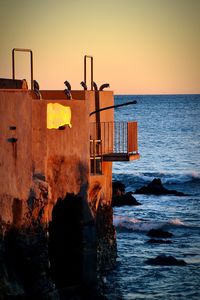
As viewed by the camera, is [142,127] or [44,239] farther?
[142,127]

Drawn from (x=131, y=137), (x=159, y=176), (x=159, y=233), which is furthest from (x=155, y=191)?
(x=131, y=137)

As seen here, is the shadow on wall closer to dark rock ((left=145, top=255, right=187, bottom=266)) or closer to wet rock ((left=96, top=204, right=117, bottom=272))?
wet rock ((left=96, top=204, right=117, bottom=272))

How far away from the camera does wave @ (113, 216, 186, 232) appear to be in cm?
4900

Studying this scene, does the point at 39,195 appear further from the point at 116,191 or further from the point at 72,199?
the point at 116,191

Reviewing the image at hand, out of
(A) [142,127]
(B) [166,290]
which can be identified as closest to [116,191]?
(B) [166,290]

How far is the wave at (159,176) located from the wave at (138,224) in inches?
786

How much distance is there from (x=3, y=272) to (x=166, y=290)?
32.7ft

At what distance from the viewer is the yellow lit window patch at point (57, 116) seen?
1175 inches

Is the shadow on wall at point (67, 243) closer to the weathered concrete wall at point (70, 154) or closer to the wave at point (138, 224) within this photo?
the weathered concrete wall at point (70, 154)

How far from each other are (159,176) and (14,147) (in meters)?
49.3

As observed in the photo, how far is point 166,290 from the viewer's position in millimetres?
36062

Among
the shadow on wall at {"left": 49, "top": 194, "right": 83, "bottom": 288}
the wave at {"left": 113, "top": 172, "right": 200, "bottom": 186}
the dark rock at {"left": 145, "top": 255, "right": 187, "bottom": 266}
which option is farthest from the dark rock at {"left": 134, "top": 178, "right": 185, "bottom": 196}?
the shadow on wall at {"left": 49, "top": 194, "right": 83, "bottom": 288}

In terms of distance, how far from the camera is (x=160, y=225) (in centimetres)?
5106

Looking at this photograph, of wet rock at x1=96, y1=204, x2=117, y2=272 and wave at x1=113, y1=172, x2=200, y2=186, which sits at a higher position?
wet rock at x1=96, y1=204, x2=117, y2=272
